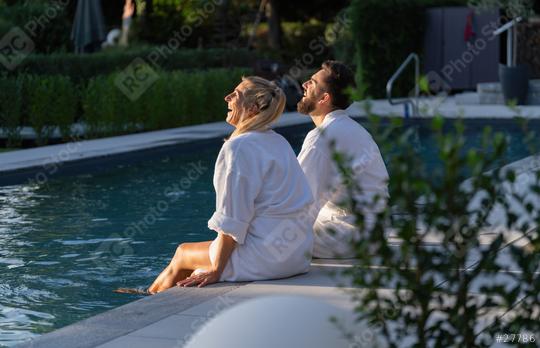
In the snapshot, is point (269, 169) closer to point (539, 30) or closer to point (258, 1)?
point (539, 30)

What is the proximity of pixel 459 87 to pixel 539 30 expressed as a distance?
2434mm

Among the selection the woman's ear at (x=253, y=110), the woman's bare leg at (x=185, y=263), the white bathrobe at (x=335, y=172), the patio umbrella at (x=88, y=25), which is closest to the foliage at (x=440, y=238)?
the woman's ear at (x=253, y=110)

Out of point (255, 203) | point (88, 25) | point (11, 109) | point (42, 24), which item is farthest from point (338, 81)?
point (42, 24)

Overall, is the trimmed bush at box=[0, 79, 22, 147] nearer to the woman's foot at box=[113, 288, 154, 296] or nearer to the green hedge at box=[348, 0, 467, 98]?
the woman's foot at box=[113, 288, 154, 296]

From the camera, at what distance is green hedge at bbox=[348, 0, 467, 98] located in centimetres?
2362

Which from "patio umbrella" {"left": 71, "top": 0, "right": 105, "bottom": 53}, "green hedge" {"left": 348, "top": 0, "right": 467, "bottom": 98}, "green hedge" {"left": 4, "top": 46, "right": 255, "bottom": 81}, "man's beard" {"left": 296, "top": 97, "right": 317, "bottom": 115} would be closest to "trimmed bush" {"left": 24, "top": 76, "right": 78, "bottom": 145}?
"green hedge" {"left": 4, "top": 46, "right": 255, "bottom": 81}

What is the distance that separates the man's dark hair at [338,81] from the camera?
6.37 m

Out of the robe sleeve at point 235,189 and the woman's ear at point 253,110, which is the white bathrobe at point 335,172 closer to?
the woman's ear at point 253,110

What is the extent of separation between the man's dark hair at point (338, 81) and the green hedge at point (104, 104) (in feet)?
28.4

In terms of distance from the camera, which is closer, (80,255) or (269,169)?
(269,169)

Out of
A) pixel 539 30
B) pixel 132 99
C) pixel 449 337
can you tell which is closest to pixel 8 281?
pixel 449 337

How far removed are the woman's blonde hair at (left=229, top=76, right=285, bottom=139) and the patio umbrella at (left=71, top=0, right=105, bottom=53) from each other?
1465 cm

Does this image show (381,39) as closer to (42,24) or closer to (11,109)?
(42,24)

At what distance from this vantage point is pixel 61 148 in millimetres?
13242
